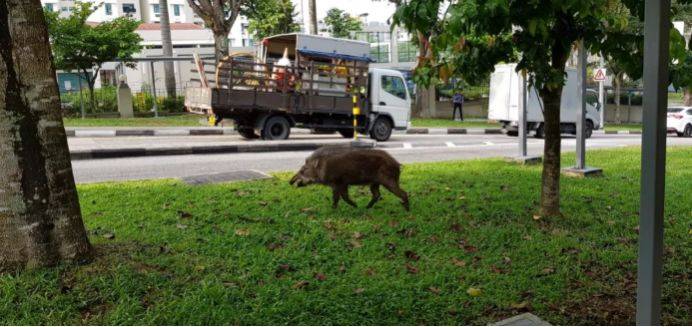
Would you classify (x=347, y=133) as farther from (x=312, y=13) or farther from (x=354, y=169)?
(x=354, y=169)

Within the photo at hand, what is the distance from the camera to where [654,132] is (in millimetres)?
2162

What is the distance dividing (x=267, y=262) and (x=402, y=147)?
10.4 meters

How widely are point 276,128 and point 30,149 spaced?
1159 centimetres

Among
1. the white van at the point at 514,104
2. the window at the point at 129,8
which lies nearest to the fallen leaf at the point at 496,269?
the white van at the point at 514,104

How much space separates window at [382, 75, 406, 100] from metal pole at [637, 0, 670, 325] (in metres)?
14.6

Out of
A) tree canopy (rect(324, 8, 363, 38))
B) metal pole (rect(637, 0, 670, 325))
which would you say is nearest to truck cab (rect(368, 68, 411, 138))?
metal pole (rect(637, 0, 670, 325))

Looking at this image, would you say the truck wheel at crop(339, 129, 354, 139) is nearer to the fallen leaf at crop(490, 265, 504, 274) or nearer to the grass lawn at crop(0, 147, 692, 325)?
the grass lawn at crop(0, 147, 692, 325)

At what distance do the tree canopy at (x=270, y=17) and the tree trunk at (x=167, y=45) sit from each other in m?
5.24

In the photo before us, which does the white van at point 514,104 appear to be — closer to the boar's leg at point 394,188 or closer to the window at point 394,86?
the window at point 394,86

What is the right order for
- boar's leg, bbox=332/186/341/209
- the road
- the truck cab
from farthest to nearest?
the truck cab < the road < boar's leg, bbox=332/186/341/209

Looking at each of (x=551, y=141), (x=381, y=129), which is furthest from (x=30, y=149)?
(x=381, y=129)

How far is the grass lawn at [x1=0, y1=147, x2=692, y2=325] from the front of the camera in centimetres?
335

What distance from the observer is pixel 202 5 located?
18.0 m

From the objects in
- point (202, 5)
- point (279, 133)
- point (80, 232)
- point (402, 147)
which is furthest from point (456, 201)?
point (202, 5)
